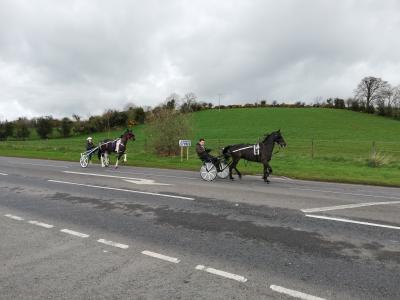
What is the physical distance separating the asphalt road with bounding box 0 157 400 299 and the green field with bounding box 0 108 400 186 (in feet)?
27.1

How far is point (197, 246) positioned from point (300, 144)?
3351 cm

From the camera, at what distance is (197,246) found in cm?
597

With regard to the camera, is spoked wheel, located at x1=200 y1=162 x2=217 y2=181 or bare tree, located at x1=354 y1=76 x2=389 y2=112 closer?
spoked wheel, located at x1=200 y1=162 x2=217 y2=181

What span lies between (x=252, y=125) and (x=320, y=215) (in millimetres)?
63092

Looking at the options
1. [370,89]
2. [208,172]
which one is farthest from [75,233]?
[370,89]

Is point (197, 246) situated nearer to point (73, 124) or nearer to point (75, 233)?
point (75, 233)

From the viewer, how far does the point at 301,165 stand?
68.8 feet

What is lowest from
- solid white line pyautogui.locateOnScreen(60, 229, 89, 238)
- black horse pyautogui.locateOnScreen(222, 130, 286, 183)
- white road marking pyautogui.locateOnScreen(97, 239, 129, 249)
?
white road marking pyautogui.locateOnScreen(97, 239, 129, 249)

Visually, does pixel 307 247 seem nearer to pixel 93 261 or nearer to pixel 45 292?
pixel 93 261

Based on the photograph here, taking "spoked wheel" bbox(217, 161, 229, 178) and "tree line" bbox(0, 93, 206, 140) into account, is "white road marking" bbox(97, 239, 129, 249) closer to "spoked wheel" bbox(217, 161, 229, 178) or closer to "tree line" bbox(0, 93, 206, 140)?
"spoked wheel" bbox(217, 161, 229, 178)

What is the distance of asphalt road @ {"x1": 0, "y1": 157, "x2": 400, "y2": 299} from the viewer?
174 inches

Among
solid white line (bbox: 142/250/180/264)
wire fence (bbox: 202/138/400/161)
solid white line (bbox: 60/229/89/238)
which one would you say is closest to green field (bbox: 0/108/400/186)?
wire fence (bbox: 202/138/400/161)

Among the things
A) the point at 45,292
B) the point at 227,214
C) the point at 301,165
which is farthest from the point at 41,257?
the point at 301,165

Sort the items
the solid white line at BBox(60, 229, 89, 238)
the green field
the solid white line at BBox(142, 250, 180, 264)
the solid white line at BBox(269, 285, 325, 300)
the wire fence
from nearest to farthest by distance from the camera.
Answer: the solid white line at BBox(269, 285, 325, 300) → the solid white line at BBox(142, 250, 180, 264) → the solid white line at BBox(60, 229, 89, 238) → the green field → the wire fence
